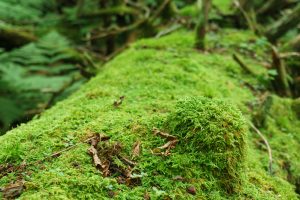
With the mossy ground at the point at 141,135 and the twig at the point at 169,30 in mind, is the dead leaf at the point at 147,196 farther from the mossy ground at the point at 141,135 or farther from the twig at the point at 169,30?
the twig at the point at 169,30

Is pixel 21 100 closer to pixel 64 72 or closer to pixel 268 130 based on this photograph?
pixel 64 72

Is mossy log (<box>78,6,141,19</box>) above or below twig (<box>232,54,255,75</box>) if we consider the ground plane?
above

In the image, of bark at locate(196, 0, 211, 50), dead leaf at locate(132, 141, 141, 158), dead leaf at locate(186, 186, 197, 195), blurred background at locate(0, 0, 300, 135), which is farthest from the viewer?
blurred background at locate(0, 0, 300, 135)

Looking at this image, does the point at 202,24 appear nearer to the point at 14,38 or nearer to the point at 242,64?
the point at 242,64

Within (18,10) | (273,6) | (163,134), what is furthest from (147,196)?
(273,6)

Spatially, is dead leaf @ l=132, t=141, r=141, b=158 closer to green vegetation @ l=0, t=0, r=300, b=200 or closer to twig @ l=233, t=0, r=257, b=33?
green vegetation @ l=0, t=0, r=300, b=200

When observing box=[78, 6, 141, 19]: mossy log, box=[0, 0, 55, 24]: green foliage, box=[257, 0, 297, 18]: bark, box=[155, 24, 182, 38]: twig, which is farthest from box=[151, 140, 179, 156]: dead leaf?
box=[257, 0, 297, 18]: bark

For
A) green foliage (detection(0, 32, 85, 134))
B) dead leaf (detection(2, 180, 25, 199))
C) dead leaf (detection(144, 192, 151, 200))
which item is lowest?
green foliage (detection(0, 32, 85, 134))

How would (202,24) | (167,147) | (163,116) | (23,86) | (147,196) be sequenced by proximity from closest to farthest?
(147,196), (167,147), (163,116), (202,24), (23,86)

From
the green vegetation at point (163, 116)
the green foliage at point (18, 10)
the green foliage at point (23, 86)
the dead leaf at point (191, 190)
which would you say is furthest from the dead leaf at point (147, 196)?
the green foliage at point (18, 10)
